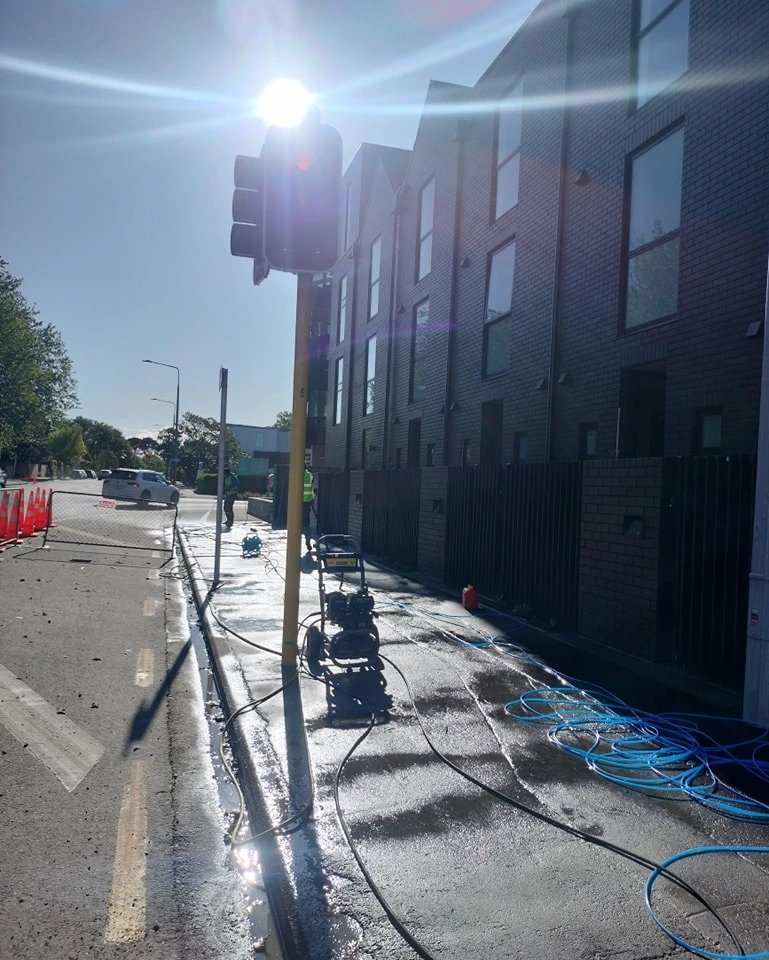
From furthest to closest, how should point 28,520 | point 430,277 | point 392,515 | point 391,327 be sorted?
point 391,327 → point 430,277 → point 28,520 → point 392,515

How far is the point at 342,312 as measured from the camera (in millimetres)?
27391

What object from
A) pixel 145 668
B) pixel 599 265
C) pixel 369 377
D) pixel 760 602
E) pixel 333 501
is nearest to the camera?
pixel 760 602

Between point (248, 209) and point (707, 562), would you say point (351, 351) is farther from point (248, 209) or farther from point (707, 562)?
point (707, 562)

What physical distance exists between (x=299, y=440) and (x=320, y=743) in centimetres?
257

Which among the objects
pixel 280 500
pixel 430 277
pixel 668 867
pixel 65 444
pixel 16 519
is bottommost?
pixel 668 867

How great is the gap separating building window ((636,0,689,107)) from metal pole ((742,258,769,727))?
5957 millimetres

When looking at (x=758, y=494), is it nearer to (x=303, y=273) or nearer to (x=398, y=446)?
(x=303, y=273)

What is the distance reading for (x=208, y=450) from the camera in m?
78.4

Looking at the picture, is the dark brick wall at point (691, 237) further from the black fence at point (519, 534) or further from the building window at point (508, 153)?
the building window at point (508, 153)

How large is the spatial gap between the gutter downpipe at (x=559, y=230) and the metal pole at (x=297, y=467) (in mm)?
6246

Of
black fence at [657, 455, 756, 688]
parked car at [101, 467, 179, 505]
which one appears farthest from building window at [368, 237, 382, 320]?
black fence at [657, 455, 756, 688]

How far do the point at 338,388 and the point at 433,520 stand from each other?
14.7 metres

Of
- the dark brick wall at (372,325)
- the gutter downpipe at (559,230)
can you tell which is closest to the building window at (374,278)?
the dark brick wall at (372,325)

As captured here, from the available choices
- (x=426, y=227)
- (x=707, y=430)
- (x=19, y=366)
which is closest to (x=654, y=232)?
(x=707, y=430)
